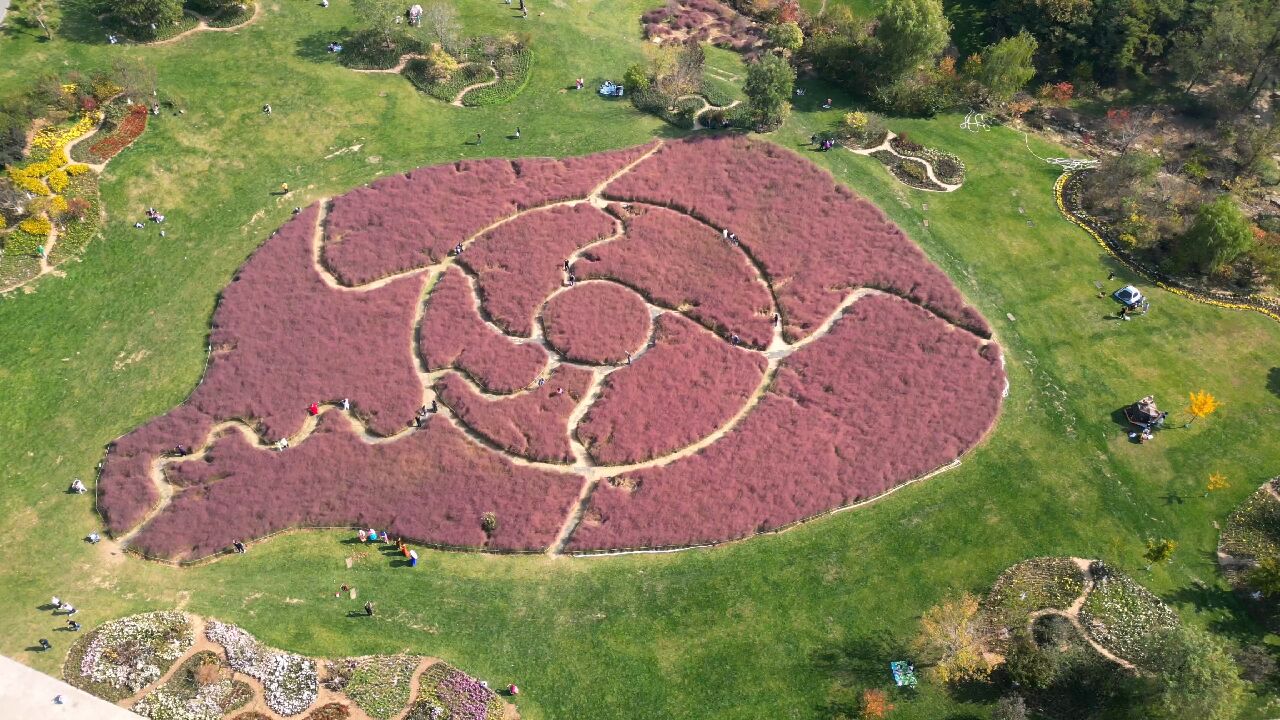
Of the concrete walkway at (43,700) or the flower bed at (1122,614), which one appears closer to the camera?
the concrete walkway at (43,700)

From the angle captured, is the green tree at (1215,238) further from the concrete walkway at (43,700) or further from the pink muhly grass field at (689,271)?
the concrete walkway at (43,700)

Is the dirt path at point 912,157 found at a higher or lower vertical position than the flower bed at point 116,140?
higher

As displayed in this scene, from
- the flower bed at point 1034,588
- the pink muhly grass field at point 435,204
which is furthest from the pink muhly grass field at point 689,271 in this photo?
the flower bed at point 1034,588

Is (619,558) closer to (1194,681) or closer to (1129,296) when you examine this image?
(1194,681)

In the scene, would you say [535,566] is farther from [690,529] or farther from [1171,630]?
[1171,630]

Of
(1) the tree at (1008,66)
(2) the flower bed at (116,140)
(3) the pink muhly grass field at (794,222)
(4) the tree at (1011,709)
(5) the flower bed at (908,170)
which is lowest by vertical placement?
(4) the tree at (1011,709)

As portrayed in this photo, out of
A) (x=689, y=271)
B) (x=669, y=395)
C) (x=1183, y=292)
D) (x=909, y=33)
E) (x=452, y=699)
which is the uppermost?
(x=909, y=33)

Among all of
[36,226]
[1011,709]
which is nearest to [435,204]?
[36,226]
